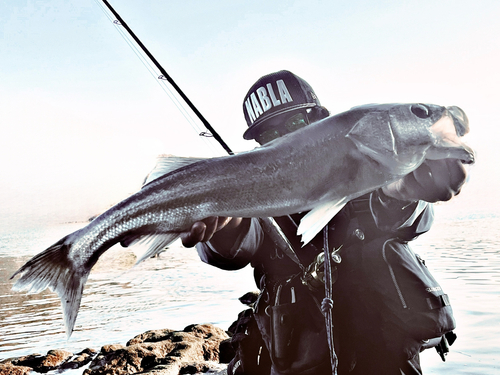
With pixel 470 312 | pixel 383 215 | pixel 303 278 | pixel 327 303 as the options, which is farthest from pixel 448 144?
pixel 470 312

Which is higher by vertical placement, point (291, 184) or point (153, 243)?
point (291, 184)

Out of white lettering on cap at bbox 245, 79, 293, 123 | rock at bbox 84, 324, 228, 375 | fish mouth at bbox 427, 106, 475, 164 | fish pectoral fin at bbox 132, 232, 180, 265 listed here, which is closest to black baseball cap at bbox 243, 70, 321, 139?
white lettering on cap at bbox 245, 79, 293, 123

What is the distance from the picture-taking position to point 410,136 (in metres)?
2.30

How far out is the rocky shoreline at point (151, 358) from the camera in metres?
7.06

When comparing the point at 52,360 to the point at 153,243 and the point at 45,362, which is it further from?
the point at 153,243

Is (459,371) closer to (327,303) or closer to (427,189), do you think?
(327,303)

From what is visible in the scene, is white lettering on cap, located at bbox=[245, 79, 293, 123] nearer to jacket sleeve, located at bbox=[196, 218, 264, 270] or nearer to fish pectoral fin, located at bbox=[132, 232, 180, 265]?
jacket sleeve, located at bbox=[196, 218, 264, 270]

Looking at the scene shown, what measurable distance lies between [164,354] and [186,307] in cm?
600

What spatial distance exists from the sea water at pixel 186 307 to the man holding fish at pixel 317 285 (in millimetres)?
1912

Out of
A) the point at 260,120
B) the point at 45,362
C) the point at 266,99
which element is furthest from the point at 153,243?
the point at 45,362

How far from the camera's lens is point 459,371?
6.41 meters

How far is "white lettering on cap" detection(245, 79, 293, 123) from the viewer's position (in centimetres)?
481

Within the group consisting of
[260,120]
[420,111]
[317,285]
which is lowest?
[317,285]

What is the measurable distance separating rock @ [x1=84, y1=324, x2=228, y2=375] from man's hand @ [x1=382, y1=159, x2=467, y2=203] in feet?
19.0
